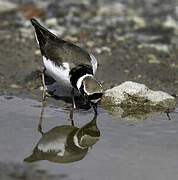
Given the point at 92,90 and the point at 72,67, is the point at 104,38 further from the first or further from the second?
the point at 92,90

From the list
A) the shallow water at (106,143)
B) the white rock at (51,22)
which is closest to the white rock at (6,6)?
the white rock at (51,22)

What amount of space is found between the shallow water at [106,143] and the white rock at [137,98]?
313 mm

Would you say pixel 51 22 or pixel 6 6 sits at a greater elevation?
pixel 6 6

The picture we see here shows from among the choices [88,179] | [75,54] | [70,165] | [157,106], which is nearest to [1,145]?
[70,165]

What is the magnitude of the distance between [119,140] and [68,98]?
6.20ft

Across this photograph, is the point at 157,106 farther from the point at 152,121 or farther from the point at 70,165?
the point at 70,165

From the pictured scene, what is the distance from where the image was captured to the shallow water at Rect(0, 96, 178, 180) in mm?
Answer: 4785

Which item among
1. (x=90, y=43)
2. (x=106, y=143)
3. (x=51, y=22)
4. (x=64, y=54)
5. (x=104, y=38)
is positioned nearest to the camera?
(x=106, y=143)

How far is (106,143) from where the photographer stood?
557cm

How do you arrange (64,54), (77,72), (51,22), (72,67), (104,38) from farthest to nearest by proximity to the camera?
(51,22) < (104,38) < (64,54) < (72,67) < (77,72)

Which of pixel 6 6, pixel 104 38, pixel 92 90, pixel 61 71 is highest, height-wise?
pixel 6 6

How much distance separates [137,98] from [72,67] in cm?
107

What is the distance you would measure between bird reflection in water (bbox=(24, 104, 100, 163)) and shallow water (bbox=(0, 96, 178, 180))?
73 mm

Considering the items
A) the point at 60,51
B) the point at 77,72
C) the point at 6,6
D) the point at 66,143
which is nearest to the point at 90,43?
the point at 60,51
